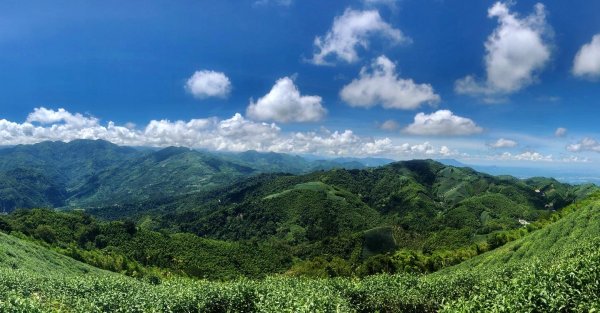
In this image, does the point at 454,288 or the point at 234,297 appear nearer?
the point at 234,297

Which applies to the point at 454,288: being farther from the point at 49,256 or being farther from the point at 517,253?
the point at 49,256

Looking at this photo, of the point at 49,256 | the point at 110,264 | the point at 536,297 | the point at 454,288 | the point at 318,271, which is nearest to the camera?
the point at 536,297

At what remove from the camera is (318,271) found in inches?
5212

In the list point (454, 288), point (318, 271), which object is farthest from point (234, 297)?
point (318, 271)

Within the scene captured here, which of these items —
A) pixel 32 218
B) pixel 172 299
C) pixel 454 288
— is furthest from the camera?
pixel 32 218

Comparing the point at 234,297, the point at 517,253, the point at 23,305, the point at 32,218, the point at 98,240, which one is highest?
the point at 23,305

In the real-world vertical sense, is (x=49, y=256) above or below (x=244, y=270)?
above

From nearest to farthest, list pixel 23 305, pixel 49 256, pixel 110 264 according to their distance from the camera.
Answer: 1. pixel 23 305
2. pixel 49 256
3. pixel 110 264

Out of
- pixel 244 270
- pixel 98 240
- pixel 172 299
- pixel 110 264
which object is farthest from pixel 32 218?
pixel 172 299

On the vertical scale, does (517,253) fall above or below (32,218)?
above

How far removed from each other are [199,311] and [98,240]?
190131 mm

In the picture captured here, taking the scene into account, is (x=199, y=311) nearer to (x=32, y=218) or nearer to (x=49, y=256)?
(x=49, y=256)

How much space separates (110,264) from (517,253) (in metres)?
116

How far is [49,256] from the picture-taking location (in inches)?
3194
